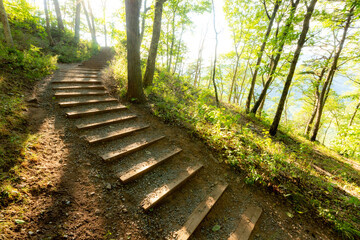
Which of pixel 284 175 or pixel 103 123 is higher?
pixel 103 123

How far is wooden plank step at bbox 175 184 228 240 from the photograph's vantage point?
7.69 feet

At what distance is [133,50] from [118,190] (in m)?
4.72

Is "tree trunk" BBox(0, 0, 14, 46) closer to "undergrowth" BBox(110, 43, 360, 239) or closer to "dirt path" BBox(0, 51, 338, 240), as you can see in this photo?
"dirt path" BBox(0, 51, 338, 240)

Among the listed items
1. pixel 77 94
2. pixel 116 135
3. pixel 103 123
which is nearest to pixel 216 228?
pixel 116 135

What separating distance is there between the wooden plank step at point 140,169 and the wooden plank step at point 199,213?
4.26ft

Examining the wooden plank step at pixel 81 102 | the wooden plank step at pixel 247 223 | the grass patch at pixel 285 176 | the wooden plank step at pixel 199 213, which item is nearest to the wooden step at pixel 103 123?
the grass patch at pixel 285 176

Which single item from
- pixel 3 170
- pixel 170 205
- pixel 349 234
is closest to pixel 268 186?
pixel 349 234

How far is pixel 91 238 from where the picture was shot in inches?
77.0

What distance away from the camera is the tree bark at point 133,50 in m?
4.77

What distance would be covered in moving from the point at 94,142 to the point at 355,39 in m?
14.4

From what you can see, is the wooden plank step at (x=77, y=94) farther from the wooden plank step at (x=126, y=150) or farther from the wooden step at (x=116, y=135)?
the wooden plank step at (x=126, y=150)

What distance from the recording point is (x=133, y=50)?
521 cm

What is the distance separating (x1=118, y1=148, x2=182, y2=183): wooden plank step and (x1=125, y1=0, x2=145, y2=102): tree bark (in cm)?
314

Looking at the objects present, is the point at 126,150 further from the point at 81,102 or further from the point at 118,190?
the point at 81,102
